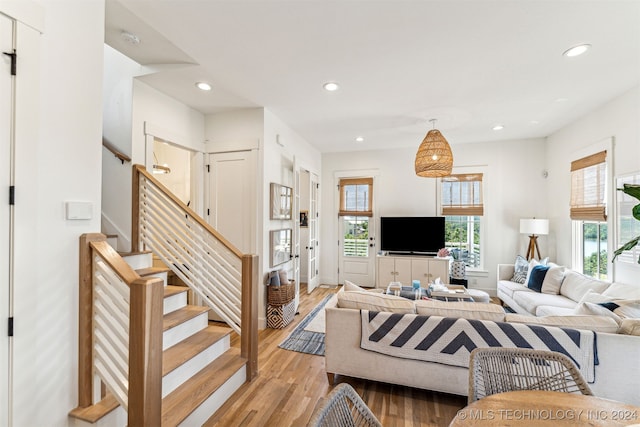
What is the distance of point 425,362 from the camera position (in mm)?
2127

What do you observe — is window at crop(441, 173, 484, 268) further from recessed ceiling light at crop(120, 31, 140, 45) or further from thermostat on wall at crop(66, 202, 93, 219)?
thermostat on wall at crop(66, 202, 93, 219)

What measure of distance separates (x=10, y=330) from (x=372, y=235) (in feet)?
16.8

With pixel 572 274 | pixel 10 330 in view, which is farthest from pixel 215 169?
pixel 572 274

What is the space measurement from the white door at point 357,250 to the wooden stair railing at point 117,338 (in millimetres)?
4582

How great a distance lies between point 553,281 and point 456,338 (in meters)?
2.64

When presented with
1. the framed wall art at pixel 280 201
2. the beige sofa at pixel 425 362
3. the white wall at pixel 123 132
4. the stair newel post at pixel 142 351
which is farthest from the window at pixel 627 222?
the white wall at pixel 123 132

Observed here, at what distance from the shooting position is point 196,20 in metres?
1.99

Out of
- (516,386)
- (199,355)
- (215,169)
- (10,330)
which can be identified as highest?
(215,169)

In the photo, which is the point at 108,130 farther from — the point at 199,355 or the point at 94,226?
the point at 199,355

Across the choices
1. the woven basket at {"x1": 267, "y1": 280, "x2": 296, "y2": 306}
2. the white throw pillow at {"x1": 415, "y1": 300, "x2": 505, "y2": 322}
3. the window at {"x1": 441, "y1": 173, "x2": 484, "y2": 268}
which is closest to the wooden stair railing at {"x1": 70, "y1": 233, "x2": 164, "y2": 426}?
the white throw pillow at {"x1": 415, "y1": 300, "x2": 505, "y2": 322}

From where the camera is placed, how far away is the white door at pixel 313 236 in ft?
17.7

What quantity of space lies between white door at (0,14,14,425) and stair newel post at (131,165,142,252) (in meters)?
1.46

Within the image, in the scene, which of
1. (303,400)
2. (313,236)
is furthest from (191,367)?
(313,236)

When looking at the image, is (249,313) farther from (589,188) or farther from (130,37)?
(589,188)
